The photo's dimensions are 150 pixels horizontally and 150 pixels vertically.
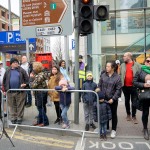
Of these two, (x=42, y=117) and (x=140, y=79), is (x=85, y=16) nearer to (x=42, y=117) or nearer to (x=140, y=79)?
(x=140, y=79)

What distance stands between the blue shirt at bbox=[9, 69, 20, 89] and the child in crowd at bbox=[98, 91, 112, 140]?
2.52m

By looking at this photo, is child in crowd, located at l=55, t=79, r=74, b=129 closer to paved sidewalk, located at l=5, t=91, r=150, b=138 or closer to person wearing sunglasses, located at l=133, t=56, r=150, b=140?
paved sidewalk, located at l=5, t=91, r=150, b=138

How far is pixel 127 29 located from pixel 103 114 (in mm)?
11592

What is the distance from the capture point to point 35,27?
814 cm

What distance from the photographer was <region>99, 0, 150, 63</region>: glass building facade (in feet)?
53.8

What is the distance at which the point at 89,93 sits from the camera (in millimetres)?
6441

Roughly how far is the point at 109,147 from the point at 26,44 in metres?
7.74

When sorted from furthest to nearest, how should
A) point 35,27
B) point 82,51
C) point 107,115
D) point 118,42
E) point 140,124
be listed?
point 82,51, point 118,42, point 35,27, point 140,124, point 107,115

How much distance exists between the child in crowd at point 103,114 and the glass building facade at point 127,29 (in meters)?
10.6

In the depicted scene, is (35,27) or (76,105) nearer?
(76,105)

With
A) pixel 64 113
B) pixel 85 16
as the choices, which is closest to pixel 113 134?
pixel 64 113

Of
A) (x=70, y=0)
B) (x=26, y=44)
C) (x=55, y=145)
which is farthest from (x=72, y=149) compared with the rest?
(x=26, y=44)

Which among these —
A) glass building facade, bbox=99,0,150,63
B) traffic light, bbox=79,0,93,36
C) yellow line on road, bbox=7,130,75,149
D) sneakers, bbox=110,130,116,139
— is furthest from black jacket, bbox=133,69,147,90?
glass building facade, bbox=99,0,150,63

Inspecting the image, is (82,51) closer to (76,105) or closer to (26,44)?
(26,44)
